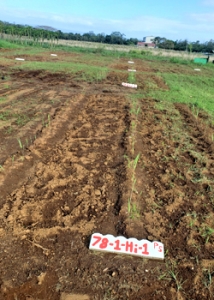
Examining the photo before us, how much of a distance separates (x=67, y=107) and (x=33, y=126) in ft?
4.67

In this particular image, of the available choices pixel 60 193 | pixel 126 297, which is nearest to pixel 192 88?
pixel 60 193

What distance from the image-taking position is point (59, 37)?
40125 millimetres

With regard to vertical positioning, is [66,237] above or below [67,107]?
below

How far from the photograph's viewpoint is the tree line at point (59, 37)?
27.1 m

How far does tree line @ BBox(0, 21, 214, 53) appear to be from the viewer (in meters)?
27.1

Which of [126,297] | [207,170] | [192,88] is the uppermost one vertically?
[192,88]

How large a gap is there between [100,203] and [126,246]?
0.68 metres

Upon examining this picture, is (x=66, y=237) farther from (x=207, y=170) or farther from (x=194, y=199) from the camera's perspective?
(x=207, y=170)

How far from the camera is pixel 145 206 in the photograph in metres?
2.88

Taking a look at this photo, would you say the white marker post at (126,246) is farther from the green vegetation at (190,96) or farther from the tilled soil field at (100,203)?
the green vegetation at (190,96)

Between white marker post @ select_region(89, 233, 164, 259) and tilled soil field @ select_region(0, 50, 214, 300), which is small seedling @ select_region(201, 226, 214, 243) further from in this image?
white marker post @ select_region(89, 233, 164, 259)

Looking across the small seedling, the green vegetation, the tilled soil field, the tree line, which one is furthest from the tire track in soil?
the tree line

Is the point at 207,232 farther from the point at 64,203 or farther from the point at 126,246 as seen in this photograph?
the point at 64,203

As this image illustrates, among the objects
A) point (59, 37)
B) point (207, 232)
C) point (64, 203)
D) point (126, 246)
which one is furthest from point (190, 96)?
point (59, 37)
